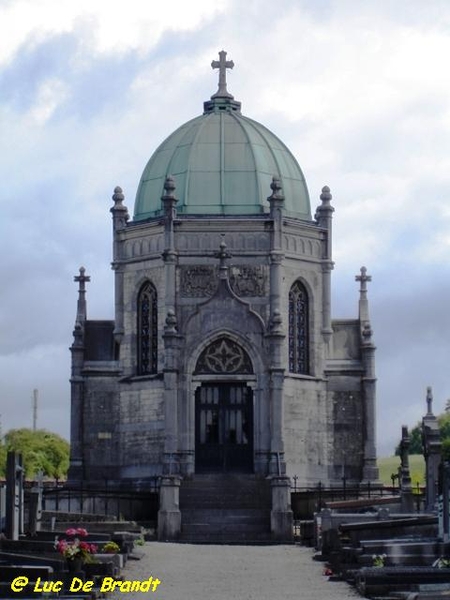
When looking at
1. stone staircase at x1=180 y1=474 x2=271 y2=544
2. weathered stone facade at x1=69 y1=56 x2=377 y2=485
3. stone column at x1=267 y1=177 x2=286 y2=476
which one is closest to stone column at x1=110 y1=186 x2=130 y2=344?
weathered stone facade at x1=69 y1=56 x2=377 y2=485

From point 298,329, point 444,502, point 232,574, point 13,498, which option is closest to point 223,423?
point 298,329

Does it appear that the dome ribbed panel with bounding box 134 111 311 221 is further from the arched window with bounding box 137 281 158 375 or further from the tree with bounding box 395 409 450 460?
the tree with bounding box 395 409 450 460

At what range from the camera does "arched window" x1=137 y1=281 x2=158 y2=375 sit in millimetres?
67625

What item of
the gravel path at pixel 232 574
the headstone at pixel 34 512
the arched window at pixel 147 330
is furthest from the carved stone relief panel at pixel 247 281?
the headstone at pixel 34 512

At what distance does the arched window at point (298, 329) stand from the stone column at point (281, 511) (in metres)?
6.20

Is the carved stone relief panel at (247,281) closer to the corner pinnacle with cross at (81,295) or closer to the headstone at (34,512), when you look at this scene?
the corner pinnacle with cross at (81,295)

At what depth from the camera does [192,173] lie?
6794cm

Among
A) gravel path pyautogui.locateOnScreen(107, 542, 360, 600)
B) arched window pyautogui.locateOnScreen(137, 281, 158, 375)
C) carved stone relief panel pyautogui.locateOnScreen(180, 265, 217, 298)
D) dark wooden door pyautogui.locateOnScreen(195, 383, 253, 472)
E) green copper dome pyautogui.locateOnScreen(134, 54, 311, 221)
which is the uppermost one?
green copper dome pyautogui.locateOnScreen(134, 54, 311, 221)

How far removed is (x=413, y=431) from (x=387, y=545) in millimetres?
98357

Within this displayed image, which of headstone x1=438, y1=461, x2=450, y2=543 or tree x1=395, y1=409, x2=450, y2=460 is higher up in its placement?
tree x1=395, y1=409, x2=450, y2=460

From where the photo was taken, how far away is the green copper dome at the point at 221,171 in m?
67.7

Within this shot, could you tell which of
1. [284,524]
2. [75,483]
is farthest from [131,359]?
[284,524]

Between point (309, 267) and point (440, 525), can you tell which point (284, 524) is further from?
point (440, 525)

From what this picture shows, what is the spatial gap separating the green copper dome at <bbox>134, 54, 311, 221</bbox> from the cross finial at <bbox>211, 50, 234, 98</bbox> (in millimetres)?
1177
